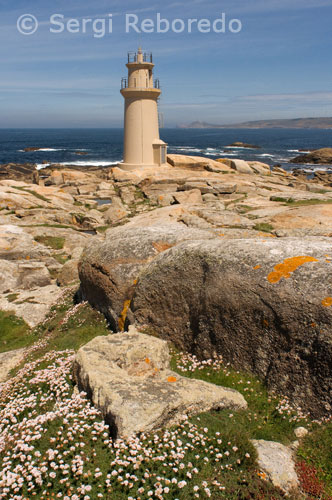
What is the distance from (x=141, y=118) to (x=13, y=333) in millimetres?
46174

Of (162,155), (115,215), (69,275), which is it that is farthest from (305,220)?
(162,155)

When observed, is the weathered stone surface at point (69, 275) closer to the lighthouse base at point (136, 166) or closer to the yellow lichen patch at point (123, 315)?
the yellow lichen patch at point (123, 315)

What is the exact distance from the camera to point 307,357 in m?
8.50

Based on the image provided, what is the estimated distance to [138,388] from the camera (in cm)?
771

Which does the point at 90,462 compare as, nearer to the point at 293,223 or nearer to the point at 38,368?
the point at 38,368

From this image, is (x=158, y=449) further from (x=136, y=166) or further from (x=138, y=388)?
(x=136, y=166)

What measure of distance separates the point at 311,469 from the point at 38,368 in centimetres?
718

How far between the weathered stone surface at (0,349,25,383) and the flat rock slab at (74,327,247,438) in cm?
458

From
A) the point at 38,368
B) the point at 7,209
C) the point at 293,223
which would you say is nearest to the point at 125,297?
the point at 38,368

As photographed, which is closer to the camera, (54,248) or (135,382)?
(135,382)

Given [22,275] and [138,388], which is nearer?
[138,388]

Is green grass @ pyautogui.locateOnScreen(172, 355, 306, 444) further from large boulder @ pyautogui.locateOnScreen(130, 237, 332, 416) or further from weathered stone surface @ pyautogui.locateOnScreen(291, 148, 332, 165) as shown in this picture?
weathered stone surface @ pyautogui.locateOnScreen(291, 148, 332, 165)

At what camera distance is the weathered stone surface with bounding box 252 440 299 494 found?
20.9 feet

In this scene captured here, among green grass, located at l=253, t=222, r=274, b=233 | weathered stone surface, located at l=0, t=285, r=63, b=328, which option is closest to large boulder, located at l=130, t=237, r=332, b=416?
weathered stone surface, located at l=0, t=285, r=63, b=328
